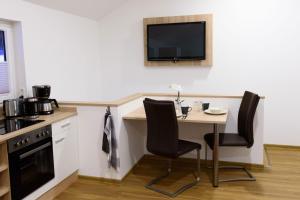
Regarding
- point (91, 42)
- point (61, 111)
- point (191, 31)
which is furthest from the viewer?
point (91, 42)

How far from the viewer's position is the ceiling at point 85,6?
3.81 m

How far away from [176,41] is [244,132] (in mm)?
2005

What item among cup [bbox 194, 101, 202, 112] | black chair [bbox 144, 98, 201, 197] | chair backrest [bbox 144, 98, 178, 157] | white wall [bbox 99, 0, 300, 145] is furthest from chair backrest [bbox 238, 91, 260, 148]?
white wall [bbox 99, 0, 300, 145]

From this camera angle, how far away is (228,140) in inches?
133

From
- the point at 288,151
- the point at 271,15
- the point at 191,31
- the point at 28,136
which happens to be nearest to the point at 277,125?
the point at 288,151

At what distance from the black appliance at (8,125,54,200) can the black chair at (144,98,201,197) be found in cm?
104

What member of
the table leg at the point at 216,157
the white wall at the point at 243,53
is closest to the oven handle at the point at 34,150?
the table leg at the point at 216,157

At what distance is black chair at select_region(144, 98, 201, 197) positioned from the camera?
9.72 ft

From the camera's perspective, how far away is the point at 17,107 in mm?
3186

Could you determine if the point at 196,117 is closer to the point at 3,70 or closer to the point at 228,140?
the point at 228,140

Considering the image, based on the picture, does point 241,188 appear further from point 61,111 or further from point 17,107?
point 17,107

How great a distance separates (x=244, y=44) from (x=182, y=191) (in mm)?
2577

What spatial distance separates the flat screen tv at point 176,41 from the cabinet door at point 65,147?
207cm

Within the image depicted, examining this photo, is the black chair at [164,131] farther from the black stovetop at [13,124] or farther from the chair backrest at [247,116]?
the black stovetop at [13,124]
